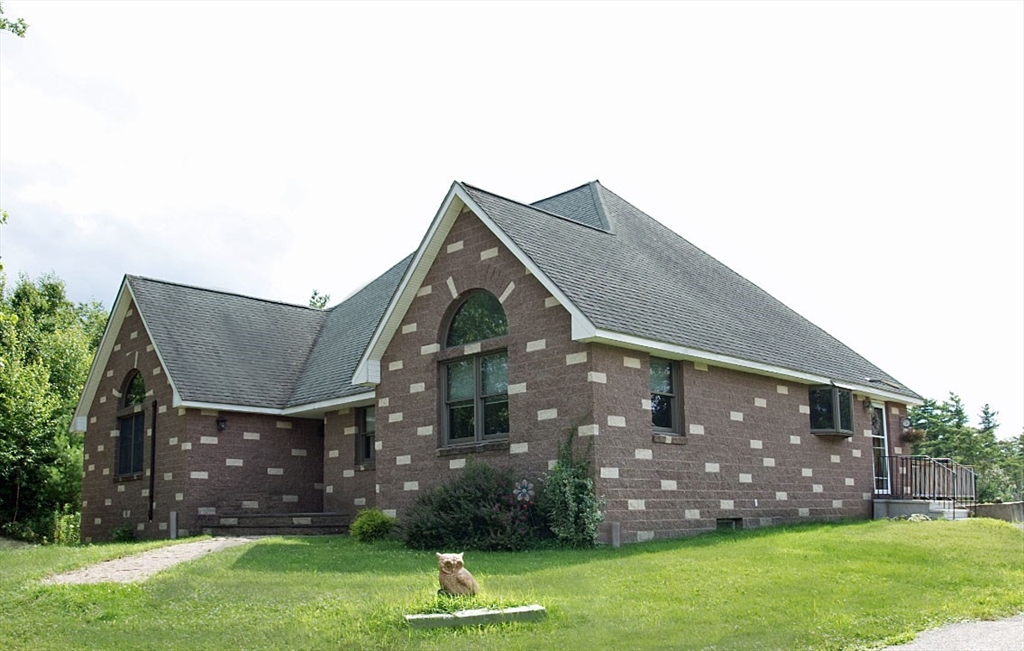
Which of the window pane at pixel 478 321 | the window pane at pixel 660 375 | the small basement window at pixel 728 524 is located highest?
the window pane at pixel 478 321

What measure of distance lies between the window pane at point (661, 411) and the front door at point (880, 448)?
801 cm

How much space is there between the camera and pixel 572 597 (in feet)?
36.3

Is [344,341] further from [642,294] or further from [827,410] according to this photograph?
[827,410]

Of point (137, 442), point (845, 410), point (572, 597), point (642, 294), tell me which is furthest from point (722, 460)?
point (137, 442)

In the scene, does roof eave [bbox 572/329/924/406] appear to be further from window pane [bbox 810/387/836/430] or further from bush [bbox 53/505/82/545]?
bush [bbox 53/505/82/545]

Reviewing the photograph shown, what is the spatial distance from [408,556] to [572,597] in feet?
15.5

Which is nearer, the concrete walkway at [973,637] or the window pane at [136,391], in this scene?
the concrete walkway at [973,637]

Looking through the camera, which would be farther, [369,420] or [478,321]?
[369,420]

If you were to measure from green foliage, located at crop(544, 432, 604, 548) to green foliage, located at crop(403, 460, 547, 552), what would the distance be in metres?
0.37

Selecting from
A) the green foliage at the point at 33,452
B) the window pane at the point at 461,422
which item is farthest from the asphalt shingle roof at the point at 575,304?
the green foliage at the point at 33,452

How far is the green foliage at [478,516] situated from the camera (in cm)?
1583

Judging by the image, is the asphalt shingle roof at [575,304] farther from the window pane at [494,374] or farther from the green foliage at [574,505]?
the green foliage at [574,505]

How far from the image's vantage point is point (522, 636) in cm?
931

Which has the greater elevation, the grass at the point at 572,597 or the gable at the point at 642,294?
the gable at the point at 642,294
